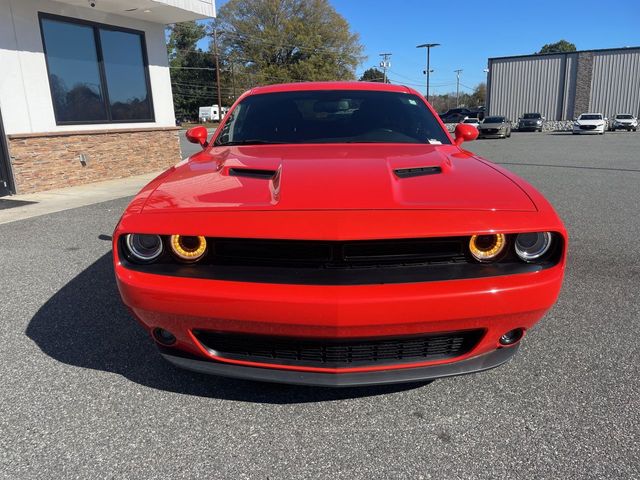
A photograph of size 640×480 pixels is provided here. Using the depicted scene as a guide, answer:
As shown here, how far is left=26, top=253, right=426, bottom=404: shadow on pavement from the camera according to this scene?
220 cm

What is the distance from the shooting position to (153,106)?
36.3 ft

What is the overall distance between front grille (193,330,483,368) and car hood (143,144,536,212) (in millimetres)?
517

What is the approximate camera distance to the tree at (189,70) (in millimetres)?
62438

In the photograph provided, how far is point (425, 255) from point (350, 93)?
74.8 inches

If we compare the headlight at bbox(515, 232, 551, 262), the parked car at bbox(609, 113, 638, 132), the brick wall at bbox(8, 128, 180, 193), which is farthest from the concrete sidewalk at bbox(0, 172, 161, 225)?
the parked car at bbox(609, 113, 638, 132)

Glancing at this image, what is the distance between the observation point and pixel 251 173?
2215mm

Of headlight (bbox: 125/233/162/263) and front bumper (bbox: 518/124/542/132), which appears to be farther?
front bumper (bbox: 518/124/542/132)

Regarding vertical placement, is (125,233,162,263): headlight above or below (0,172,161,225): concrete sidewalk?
above

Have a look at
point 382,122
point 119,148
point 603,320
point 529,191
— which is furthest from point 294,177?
point 119,148

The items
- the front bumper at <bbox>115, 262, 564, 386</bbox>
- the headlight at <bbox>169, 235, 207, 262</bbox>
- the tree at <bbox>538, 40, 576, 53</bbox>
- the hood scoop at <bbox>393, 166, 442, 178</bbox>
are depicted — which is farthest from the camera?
the tree at <bbox>538, 40, 576, 53</bbox>

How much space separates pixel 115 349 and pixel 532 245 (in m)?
2.24

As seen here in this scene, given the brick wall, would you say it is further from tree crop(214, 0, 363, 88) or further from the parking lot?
tree crop(214, 0, 363, 88)

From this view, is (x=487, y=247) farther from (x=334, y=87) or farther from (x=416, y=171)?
(x=334, y=87)

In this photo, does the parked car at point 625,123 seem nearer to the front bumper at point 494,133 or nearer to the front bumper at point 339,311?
the front bumper at point 494,133
